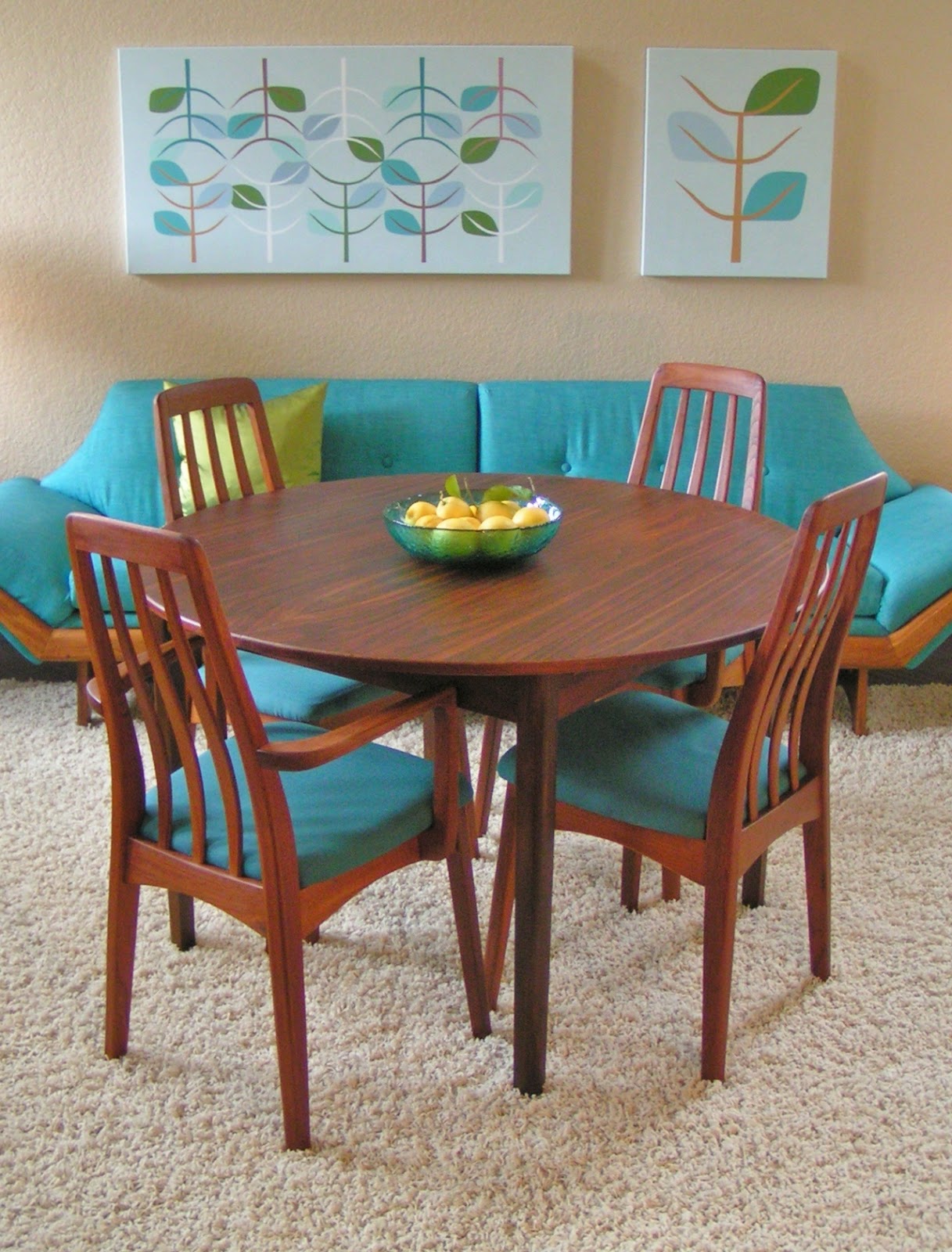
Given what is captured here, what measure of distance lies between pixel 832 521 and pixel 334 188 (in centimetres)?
255

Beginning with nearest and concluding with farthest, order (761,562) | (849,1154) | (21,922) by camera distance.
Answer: (849,1154), (761,562), (21,922)

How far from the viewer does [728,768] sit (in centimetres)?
198

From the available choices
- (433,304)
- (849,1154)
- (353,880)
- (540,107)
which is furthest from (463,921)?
(540,107)

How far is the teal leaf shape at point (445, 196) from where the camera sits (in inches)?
Answer: 153

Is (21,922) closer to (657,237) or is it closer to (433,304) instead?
(433,304)

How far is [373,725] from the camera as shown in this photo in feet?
5.85

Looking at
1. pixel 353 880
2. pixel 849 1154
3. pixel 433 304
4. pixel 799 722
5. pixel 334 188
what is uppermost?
pixel 334 188

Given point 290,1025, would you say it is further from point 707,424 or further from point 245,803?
point 707,424

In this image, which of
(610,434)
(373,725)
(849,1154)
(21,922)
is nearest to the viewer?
(373,725)

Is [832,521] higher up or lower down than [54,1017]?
higher up

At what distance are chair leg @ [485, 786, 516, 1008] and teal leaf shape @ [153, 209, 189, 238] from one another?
2.38 m

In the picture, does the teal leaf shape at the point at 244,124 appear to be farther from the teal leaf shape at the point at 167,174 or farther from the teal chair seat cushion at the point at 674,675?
the teal chair seat cushion at the point at 674,675

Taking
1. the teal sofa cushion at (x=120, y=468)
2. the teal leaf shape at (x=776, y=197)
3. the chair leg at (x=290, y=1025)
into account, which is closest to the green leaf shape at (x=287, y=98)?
the teal sofa cushion at (x=120, y=468)

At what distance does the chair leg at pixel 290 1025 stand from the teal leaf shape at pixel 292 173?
2695 mm
